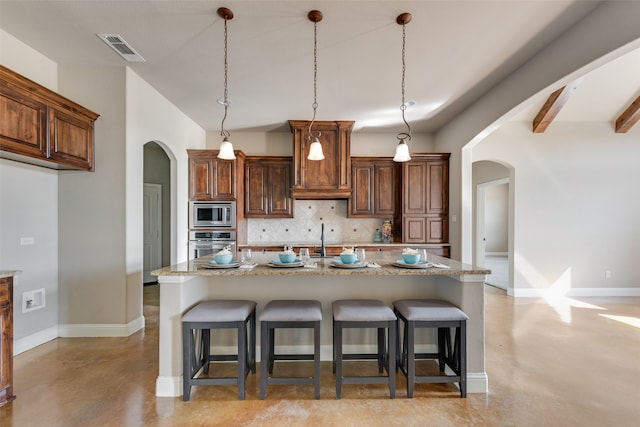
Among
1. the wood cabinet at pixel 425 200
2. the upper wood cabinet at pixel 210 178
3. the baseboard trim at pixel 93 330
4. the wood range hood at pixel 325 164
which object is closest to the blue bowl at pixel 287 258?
the baseboard trim at pixel 93 330

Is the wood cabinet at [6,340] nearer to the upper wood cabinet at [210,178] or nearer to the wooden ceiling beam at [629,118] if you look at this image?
the upper wood cabinet at [210,178]

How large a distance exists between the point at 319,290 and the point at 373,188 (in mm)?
3013

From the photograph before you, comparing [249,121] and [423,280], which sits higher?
[249,121]

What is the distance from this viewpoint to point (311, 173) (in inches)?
191

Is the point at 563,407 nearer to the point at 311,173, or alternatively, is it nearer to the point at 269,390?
the point at 269,390

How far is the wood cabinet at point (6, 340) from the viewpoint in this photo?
1.96 meters

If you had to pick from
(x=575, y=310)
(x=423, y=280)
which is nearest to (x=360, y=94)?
(x=423, y=280)

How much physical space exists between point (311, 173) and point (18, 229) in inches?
135

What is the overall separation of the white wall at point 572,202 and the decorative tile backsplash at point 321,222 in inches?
87.7

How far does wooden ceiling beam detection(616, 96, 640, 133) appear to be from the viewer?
4448 mm

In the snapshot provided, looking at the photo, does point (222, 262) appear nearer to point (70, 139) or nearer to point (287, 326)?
point (287, 326)

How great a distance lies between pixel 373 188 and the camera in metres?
5.21

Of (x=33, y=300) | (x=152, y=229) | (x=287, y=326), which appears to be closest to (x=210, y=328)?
(x=287, y=326)

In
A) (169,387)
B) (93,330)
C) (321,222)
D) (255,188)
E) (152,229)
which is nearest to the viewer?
(169,387)
